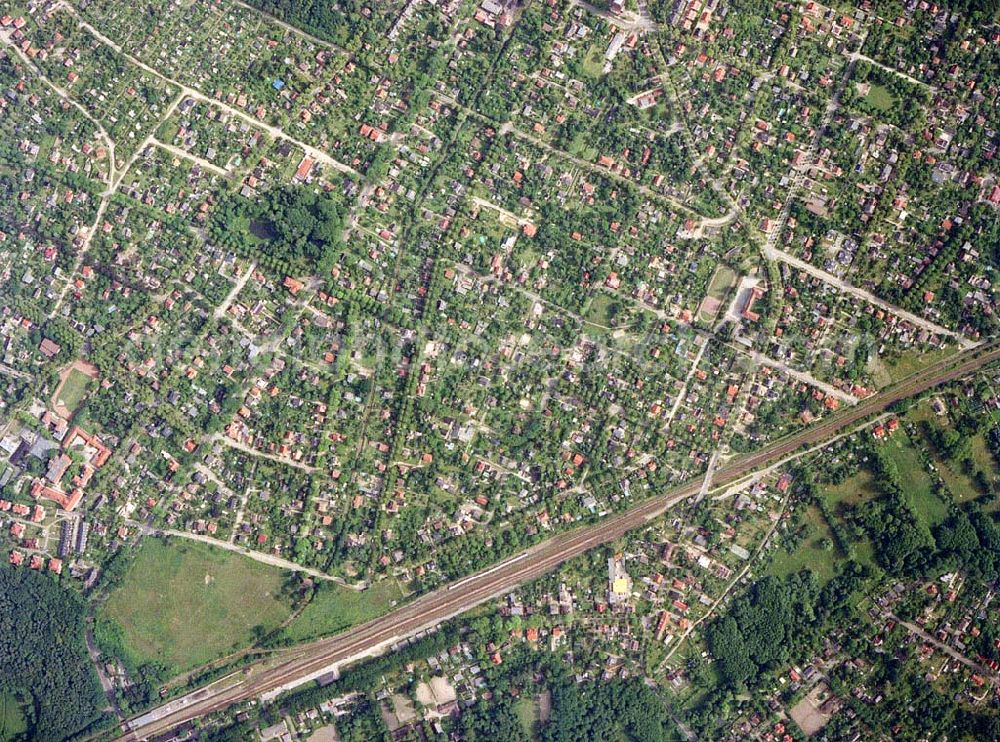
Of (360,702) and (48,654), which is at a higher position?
(360,702)

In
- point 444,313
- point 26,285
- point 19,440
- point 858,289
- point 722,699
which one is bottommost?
point 19,440

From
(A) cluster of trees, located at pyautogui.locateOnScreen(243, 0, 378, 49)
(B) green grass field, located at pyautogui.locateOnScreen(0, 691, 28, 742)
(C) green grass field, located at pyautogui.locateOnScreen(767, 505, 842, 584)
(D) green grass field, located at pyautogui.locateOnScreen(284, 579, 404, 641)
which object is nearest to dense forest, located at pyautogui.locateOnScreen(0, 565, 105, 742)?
(B) green grass field, located at pyautogui.locateOnScreen(0, 691, 28, 742)

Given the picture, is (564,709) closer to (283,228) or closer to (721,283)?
(721,283)

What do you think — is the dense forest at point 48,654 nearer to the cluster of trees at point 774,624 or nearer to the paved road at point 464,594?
the paved road at point 464,594

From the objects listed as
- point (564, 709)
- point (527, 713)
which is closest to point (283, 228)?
point (527, 713)

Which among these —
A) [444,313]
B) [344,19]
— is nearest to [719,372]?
[444,313]

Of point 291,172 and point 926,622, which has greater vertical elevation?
point 291,172

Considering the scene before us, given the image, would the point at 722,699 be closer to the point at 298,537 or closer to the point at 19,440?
the point at 298,537
